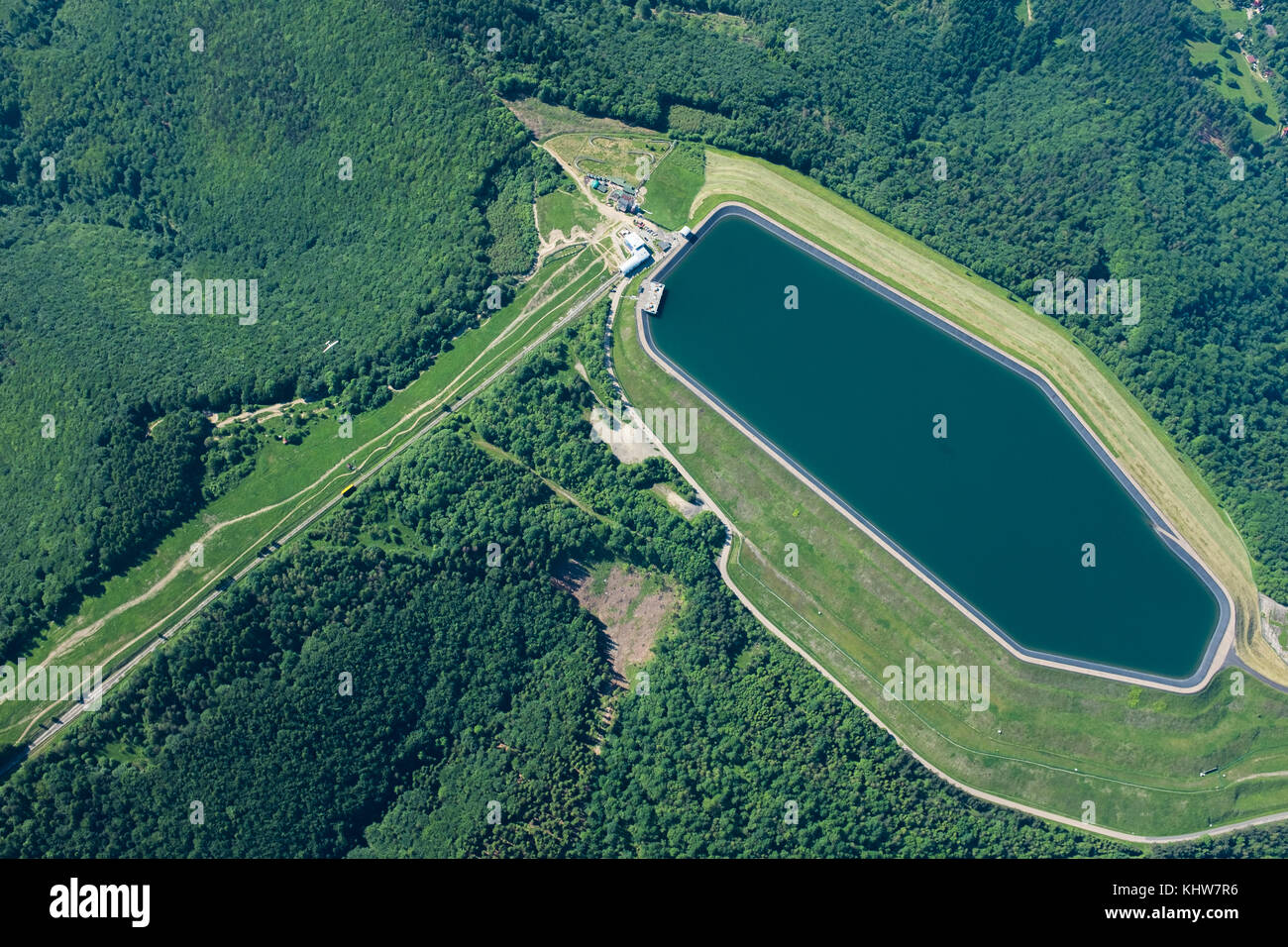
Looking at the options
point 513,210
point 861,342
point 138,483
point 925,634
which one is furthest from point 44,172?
point 925,634

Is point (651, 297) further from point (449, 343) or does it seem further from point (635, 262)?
point (449, 343)

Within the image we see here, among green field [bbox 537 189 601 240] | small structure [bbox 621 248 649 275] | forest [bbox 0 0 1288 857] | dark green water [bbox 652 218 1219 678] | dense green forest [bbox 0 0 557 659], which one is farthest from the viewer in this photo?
green field [bbox 537 189 601 240]

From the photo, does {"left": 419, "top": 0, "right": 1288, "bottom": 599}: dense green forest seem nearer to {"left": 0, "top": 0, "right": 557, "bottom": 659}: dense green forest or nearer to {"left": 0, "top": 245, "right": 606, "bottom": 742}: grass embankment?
{"left": 0, "top": 0, "right": 557, "bottom": 659}: dense green forest
